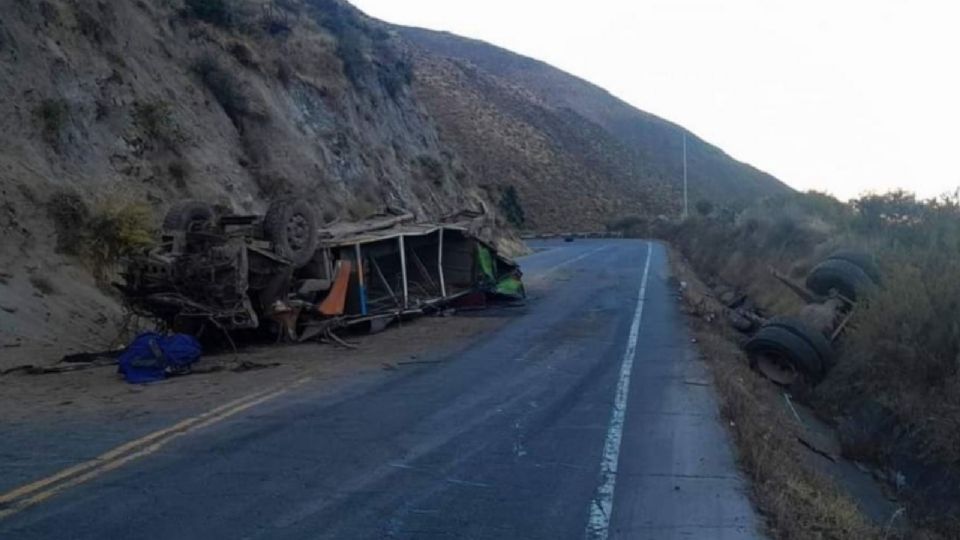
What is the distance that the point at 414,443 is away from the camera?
8586 mm

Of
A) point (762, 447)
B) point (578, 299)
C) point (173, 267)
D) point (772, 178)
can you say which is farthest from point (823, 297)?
point (772, 178)

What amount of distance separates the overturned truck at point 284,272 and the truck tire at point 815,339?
6.96 metres

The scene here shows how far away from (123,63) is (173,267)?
10200mm

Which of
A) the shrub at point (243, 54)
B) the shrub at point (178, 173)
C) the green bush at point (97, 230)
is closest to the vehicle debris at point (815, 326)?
the green bush at point (97, 230)

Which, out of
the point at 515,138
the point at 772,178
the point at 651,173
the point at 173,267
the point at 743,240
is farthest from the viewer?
the point at 772,178

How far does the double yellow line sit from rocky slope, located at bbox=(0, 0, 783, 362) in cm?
466

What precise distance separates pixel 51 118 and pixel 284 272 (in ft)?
21.7

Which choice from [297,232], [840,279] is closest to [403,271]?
[297,232]

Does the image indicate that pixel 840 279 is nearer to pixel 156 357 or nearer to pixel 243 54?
pixel 156 357

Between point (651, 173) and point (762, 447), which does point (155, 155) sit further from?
point (651, 173)

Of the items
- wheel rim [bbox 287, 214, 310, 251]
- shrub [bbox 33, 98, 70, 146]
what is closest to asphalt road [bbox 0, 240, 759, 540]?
wheel rim [bbox 287, 214, 310, 251]

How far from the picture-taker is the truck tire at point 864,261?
17.9m

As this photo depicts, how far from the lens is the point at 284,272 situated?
48.4 feet

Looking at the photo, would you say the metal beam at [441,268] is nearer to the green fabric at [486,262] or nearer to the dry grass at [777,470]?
the green fabric at [486,262]
